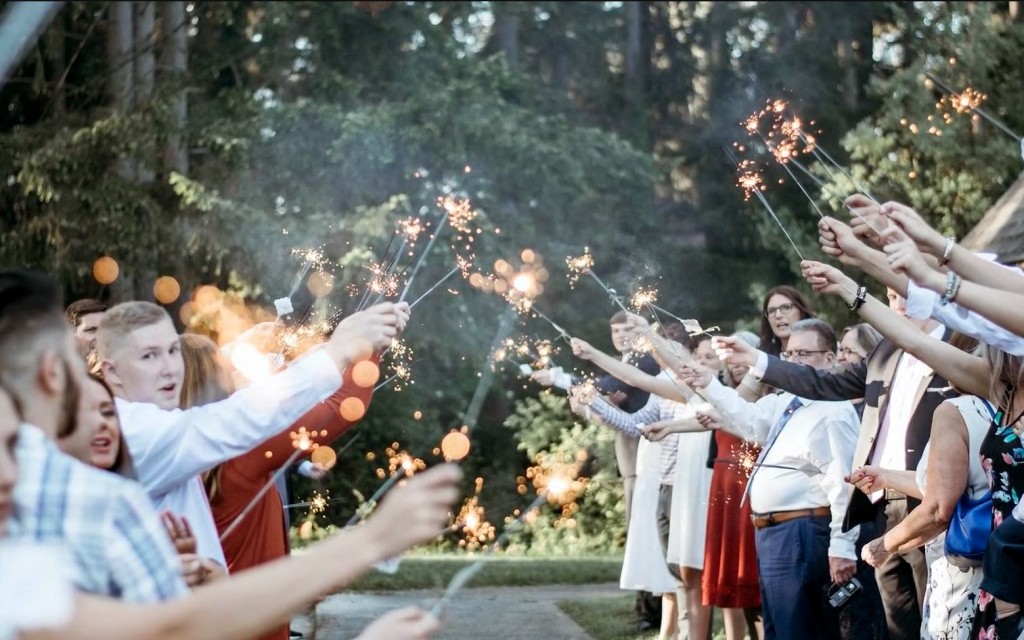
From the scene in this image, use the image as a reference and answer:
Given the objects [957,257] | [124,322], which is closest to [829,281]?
[957,257]

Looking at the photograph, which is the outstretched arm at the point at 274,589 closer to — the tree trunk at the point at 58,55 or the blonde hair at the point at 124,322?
the blonde hair at the point at 124,322

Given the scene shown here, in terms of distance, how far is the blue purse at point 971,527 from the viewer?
5301 mm

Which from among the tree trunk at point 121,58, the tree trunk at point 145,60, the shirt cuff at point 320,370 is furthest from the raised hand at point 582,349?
the tree trunk at point 121,58

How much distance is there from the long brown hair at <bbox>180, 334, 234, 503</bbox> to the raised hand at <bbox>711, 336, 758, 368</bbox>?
8.48 feet

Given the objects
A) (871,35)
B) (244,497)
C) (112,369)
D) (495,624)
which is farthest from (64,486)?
(871,35)

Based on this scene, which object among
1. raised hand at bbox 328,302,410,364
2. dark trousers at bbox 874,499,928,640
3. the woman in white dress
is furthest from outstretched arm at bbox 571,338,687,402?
raised hand at bbox 328,302,410,364

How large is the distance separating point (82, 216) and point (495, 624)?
9579 millimetres

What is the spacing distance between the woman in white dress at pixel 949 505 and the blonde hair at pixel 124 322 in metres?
2.83

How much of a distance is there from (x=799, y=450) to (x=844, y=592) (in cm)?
84

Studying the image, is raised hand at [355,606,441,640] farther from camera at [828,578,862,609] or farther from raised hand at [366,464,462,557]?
camera at [828,578,862,609]

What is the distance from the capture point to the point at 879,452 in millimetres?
7164

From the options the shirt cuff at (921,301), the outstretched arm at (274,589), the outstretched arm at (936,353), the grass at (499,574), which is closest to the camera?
the outstretched arm at (274,589)

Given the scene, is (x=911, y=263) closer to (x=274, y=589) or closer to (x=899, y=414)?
(x=899, y=414)

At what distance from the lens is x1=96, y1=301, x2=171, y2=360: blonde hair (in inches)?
192
